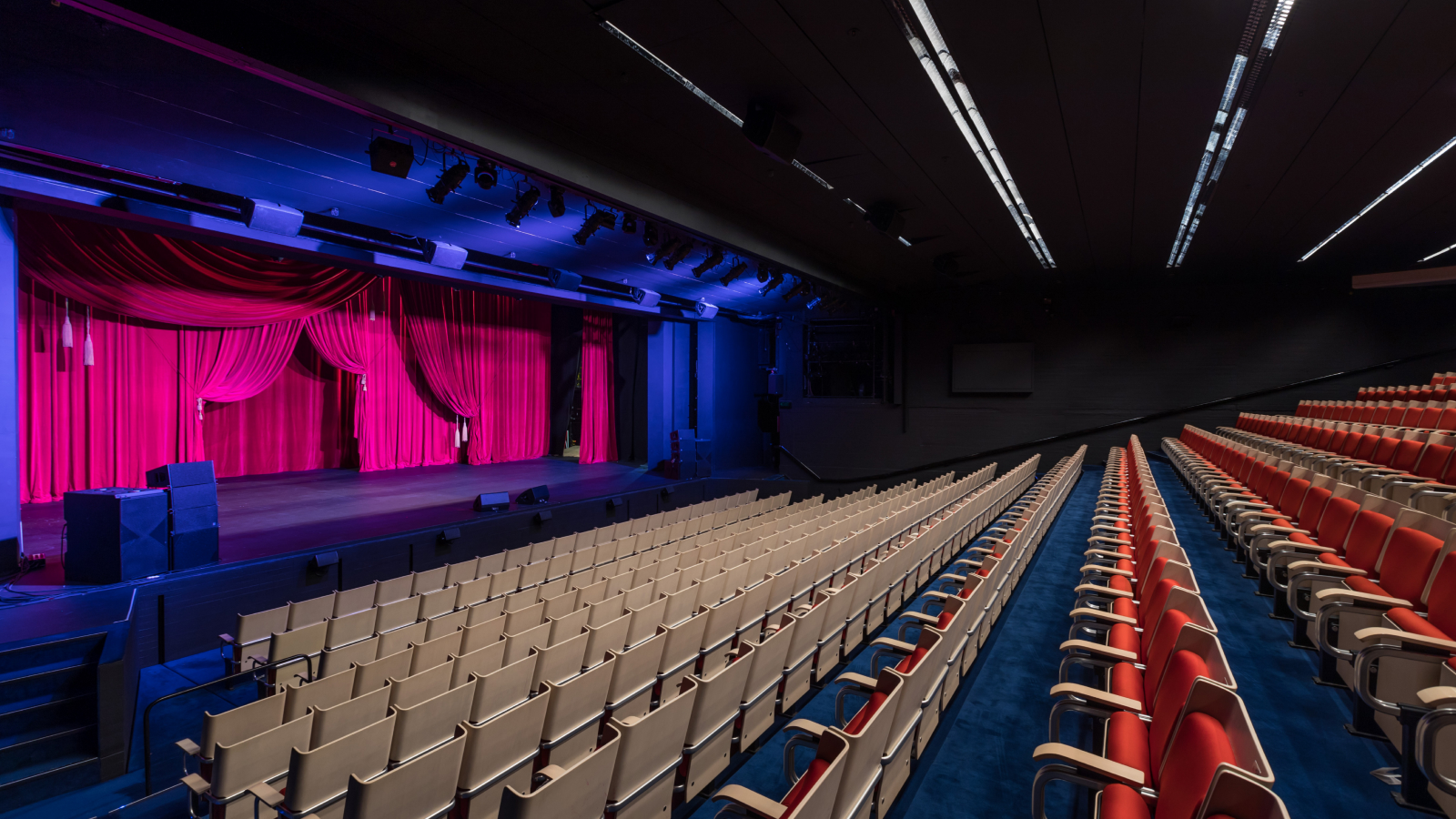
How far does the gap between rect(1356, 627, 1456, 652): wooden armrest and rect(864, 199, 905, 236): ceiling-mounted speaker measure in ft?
12.7

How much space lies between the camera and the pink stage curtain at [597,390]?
31.1 ft

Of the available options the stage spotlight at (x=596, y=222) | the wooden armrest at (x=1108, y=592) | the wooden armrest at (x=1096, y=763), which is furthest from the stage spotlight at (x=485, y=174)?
the wooden armrest at (x=1096, y=763)

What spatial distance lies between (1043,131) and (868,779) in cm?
349

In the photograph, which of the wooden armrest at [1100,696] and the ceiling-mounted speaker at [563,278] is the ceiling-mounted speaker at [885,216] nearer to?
the ceiling-mounted speaker at [563,278]

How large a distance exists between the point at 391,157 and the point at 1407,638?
13.7ft

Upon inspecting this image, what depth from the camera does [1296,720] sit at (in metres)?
1.66

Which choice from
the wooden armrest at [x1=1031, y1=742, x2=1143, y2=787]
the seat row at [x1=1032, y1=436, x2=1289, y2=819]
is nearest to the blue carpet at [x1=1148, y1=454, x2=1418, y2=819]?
the seat row at [x1=1032, y1=436, x2=1289, y2=819]

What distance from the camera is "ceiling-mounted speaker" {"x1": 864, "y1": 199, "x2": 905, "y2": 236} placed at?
15.6 feet

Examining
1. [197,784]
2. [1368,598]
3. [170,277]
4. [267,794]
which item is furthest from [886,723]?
[170,277]

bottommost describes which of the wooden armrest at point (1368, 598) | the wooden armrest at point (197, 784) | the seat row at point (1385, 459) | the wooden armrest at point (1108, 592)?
the wooden armrest at point (197, 784)

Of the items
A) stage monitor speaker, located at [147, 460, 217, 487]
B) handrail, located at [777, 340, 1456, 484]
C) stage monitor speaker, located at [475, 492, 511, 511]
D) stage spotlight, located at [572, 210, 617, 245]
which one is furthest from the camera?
handrail, located at [777, 340, 1456, 484]

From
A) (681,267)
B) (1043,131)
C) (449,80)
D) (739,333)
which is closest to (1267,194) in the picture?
(1043,131)

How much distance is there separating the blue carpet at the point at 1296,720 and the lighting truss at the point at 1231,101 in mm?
2271

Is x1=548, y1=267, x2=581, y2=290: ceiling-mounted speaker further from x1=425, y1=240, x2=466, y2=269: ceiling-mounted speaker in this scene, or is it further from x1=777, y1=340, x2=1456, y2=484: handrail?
x1=777, y1=340, x2=1456, y2=484: handrail
